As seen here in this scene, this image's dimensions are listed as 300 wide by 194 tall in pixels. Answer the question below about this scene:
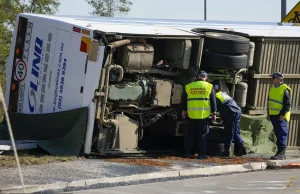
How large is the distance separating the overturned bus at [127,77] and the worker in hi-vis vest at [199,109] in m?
0.26

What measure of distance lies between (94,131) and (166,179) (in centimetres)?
193

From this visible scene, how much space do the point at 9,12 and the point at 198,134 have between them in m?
13.7

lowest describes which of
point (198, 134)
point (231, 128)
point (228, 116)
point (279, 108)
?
point (198, 134)

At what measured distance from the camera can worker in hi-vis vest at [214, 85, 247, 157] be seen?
48.3 ft

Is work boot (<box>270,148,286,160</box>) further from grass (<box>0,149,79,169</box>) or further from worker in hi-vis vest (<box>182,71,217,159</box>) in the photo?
grass (<box>0,149,79,169</box>)

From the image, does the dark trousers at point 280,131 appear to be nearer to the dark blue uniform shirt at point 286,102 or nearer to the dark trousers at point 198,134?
the dark blue uniform shirt at point 286,102

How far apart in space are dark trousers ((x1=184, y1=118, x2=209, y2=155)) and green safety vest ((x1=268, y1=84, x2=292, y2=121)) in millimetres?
1283

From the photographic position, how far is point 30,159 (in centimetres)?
1285

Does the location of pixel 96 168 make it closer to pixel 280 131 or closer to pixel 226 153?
pixel 226 153

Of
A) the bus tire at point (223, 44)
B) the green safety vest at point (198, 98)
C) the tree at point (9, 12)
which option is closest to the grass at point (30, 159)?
the green safety vest at point (198, 98)

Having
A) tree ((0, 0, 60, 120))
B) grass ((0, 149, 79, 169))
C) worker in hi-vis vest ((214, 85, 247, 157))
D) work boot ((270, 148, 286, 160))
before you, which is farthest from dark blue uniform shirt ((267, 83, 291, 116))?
tree ((0, 0, 60, 120))

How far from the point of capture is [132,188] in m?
11.5

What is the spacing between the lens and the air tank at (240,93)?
50.7ft

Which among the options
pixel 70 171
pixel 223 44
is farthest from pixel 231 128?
pixel 70 171
